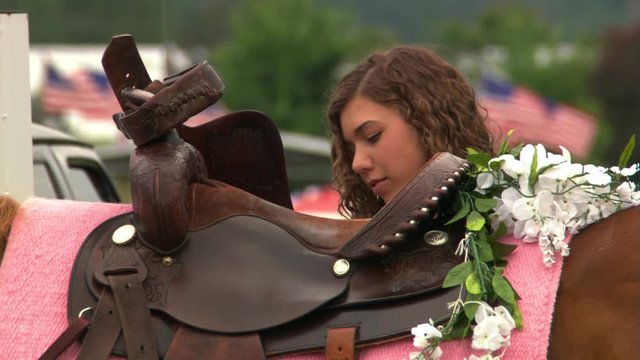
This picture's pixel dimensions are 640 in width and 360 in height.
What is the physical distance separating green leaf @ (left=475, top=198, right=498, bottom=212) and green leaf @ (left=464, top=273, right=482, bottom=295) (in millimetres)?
135

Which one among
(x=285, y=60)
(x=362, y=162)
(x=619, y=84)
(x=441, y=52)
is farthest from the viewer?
(x=619, y=84)

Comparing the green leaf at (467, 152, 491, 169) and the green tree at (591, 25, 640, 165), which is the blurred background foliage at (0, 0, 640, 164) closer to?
the green tree at (591, 25, 640, 165)

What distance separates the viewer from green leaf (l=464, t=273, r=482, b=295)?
5.81ft

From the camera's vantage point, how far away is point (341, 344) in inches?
70.1

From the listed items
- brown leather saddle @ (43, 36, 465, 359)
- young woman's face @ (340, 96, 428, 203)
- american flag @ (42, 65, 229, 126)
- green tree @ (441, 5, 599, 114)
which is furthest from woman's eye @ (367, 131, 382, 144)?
green tree @ (441, 5, 599, 114)

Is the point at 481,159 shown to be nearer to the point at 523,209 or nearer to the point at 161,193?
the point at 523,209

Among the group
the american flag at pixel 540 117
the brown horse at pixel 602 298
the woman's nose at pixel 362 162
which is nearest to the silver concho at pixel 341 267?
the brown horse at pixel 602 298

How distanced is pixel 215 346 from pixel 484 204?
19.6 inches

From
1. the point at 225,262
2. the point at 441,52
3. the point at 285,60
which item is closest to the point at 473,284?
the point at 225,262

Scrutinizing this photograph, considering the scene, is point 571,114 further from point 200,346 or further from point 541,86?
point 200,346

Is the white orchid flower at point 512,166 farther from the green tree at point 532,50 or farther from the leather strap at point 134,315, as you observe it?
the green tree at point 532,50

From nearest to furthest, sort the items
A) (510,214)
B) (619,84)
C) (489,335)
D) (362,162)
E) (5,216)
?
(489,335), (510,214), (5,216), (362,162), (619,84)

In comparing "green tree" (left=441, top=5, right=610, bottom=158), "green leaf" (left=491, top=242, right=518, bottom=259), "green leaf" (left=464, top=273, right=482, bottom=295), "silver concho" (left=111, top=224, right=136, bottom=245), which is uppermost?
"green leaf" (left=491, top=242, right=518, bottom=259)

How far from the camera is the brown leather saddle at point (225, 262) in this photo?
1.83m
